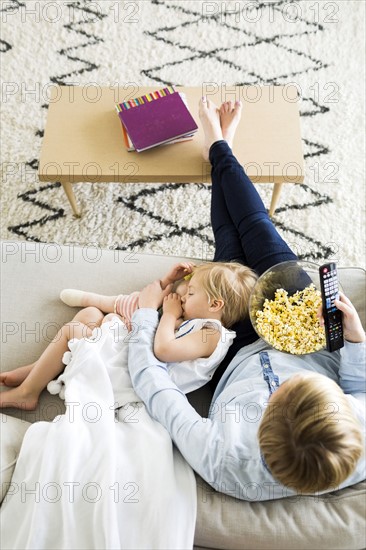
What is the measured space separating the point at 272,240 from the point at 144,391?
50 centimetres

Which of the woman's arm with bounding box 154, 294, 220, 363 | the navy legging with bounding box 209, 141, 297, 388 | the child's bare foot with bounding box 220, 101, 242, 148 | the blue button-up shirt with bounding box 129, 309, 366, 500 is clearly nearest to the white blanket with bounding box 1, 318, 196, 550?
the blue button-up shirt with bounding box 129, 309, 366, 500

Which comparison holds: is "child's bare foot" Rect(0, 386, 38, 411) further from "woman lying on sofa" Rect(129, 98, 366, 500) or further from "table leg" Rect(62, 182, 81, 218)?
"table leg" Rect(62, 182, 81, 218)

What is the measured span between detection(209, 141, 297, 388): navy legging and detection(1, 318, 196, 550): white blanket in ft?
1.00

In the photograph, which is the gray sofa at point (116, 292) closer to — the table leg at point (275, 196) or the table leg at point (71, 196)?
the table leg at point (71, 196)

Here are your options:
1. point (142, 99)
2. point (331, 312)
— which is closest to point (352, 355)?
point (331, 312)

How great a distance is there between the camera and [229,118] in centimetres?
159

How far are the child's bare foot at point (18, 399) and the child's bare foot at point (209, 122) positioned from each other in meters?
0.81

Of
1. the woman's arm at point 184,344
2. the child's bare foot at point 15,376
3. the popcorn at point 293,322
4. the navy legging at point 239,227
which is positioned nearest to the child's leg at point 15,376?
the child's bare foot at point 15,376

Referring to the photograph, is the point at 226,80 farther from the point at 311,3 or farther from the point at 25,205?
the point at 25,205

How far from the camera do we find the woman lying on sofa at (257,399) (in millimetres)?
799

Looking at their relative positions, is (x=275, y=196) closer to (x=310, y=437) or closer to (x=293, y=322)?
(x=293, y=322)

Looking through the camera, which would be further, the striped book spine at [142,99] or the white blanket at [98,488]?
the striped book spine at [142,99]

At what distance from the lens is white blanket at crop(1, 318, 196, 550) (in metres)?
0.89

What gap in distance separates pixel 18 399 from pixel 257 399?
519mm
